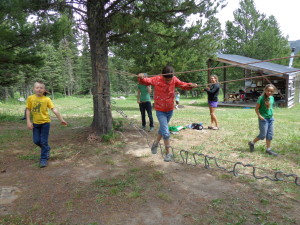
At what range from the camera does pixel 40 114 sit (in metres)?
4.04

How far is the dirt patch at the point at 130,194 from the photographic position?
2553 millimetres

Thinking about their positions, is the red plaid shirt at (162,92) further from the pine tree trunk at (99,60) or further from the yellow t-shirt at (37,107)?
the pine tree trunk at (99,60)

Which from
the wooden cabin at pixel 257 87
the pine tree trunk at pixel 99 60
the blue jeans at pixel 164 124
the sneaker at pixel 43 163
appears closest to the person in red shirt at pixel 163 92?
the blue jeans at pixel 164 124

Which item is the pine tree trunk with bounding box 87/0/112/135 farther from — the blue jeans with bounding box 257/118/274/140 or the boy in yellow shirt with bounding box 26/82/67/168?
the blue jeans with bounding box 257/118/274/140

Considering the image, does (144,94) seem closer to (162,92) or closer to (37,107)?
(162,92)

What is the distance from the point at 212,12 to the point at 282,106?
12305 mm

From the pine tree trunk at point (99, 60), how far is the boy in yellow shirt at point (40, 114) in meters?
1.47

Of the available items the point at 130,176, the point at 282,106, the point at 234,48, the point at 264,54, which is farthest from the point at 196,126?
the point at 234,48

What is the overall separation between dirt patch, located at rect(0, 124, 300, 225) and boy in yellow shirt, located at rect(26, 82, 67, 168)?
Answer: 44 centimetres

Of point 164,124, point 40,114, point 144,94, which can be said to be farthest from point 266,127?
point 40,114

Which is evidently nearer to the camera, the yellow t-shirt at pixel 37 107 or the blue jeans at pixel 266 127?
the yellow t-shirt at pixel 37 107

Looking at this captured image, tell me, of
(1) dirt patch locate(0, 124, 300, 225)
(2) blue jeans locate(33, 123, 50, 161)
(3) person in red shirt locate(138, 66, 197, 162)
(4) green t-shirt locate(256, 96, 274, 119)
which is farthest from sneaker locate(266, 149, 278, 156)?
(2) blue jeans locate(33, 123, 50, 161)

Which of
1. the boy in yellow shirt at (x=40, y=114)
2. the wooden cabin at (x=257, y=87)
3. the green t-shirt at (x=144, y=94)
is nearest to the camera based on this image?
the boy in yellow shirt at (x=40, y=114)

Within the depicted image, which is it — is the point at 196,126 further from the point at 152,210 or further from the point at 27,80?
the point at 27,80
